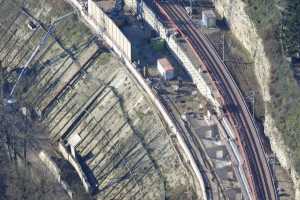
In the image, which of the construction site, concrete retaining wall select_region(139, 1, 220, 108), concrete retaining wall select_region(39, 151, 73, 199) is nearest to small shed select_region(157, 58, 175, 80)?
the construction site

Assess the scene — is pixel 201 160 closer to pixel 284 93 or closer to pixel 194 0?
pixel 284 93

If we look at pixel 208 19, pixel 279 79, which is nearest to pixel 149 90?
pixel 208 19

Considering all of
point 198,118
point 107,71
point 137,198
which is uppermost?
point 107,71

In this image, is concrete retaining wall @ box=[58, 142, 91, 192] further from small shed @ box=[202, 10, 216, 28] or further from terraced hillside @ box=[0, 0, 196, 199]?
small shed @ box=[202, 10, 216, 28]

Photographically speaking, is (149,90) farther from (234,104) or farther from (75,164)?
(75,164)

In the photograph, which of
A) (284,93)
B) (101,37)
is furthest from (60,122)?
(284,93)
